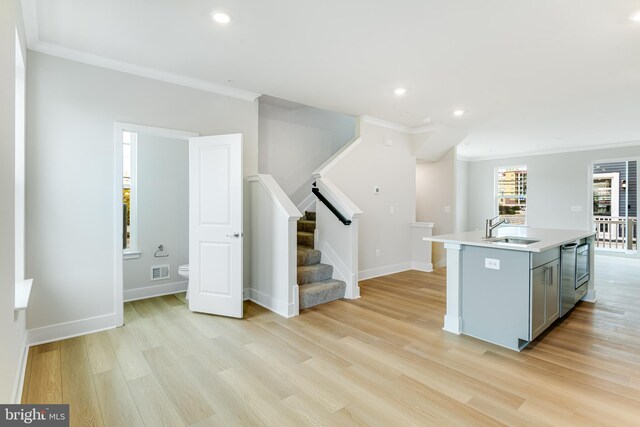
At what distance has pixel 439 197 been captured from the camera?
6641 mm

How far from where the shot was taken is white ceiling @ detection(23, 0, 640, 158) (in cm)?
234

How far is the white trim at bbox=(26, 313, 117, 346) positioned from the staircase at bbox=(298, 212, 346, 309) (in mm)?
1975

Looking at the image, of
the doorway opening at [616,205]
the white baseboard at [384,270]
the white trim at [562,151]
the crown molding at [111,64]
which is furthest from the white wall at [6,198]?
the doorway opening at [616,205]

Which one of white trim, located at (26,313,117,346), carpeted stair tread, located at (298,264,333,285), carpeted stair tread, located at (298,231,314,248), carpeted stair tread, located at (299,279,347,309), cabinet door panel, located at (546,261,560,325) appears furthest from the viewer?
carpeted stair tread, located at (298,231,314,248)

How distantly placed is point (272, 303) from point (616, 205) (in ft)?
27.7

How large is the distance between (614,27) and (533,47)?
1.72 ft

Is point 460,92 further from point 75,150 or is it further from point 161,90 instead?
point 75,150

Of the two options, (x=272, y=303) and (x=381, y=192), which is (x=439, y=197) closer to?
(x=381, y=192)

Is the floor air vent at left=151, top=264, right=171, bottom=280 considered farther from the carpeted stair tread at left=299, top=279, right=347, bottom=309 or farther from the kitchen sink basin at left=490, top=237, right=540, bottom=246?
the kitchen sink basin at left=490, top=237, right=540, bottom=246

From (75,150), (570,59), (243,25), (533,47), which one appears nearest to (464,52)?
(533,47)

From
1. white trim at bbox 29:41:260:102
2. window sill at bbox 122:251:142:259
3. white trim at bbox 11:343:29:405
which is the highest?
white trim at bbox 29:41:260:102

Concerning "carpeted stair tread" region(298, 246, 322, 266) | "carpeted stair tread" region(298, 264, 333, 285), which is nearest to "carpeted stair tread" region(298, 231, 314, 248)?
"carpeted stair tread" region(298, 246, 322, 266)

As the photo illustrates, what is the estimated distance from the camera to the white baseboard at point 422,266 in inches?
234

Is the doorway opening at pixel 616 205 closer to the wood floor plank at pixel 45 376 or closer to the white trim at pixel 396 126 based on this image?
the white trim at pixel 396 126
